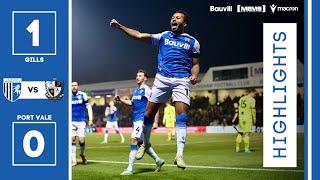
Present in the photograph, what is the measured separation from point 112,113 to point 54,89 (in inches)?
17.8

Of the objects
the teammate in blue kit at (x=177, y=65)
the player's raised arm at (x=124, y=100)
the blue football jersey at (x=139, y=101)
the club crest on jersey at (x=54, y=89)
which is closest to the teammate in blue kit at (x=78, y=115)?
the club crest on jersey at (x=54, y=89)

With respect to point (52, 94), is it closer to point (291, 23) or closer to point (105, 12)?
point (105, 12)

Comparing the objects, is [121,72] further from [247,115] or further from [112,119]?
[247,115]

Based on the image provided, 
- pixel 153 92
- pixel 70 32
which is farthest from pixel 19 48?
pixel 153 92

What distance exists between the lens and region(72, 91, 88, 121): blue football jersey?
15.2 feet

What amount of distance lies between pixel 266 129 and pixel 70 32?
161 centimetres

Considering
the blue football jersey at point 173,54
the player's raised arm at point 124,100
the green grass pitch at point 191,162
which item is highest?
the blue football jersey at point 173,54

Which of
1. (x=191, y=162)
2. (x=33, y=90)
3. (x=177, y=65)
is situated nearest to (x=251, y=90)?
(x=177, y=65)

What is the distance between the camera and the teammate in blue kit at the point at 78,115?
4.62 m

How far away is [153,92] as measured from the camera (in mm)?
4691

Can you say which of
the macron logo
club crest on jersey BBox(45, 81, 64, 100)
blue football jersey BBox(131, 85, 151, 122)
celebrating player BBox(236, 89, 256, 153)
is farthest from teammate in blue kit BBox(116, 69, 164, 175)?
celebrating player BBox(236, 89, 256, 153)

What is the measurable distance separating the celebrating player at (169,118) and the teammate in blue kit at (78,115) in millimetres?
568

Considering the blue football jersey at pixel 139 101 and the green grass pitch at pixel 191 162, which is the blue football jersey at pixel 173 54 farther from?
the green grass pitch at pixel 191 162
